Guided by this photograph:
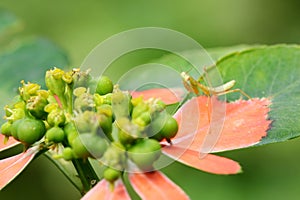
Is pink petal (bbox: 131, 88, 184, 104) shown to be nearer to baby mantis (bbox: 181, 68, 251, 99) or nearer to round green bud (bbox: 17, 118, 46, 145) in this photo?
baby mantis (bbox: 181, 68, 251, 99)

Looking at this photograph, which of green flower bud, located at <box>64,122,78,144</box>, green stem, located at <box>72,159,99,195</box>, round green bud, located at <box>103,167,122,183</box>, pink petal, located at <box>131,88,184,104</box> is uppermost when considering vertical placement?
green flower bud, located at <box>64,122,78,144</box>

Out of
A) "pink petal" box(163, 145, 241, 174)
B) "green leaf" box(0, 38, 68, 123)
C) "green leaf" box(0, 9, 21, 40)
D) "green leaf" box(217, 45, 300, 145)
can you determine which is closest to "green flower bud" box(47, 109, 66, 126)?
"pink petal" box(163, 145, 241, 174)

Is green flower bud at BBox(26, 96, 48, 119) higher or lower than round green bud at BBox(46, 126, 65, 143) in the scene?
higher

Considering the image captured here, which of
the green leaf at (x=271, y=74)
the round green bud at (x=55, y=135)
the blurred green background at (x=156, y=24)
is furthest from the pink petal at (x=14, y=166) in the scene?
the blurred green background at (x=156, y=24)

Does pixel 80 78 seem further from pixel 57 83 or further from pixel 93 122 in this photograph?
pixel 93 122

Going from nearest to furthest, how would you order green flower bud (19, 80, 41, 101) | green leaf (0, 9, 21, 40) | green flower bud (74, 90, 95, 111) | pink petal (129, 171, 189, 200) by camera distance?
pink petal (129, 171, 189, 200)
green flower bud (74, 90, 95, 111)
green flower bud (19, 80, 41, 101)
green leaf (0, 9, 21, 40)

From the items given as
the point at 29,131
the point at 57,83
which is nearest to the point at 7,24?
the point at 57,83

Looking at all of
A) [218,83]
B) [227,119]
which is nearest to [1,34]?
[218,83]
